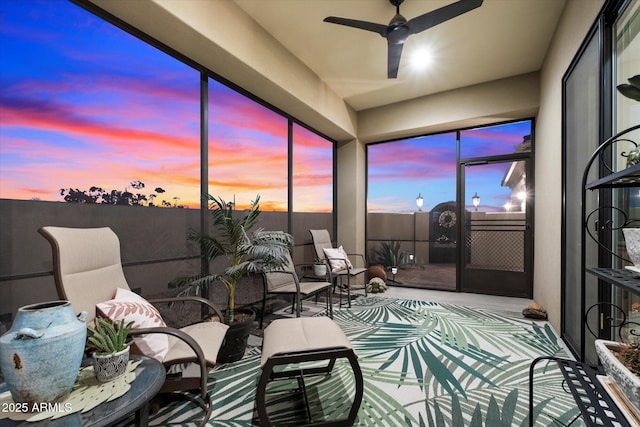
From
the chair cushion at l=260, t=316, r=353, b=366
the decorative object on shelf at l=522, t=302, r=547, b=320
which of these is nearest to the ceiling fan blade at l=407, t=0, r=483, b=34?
the chair cushion at l=260, t=316, r=353, b=366

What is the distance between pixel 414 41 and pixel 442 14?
0.94 meters

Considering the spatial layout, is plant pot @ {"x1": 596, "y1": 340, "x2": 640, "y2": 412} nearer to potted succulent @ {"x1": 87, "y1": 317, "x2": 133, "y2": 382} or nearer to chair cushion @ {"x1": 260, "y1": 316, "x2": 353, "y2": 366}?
chair cushion @ {"x1": 260, "y1": 316, "x2": 353, "y2": 366}

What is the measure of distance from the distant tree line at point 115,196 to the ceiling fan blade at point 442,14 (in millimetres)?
2605

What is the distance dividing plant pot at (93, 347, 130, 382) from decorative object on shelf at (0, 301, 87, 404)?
3.5 inches

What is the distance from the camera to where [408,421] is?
167 centimetres

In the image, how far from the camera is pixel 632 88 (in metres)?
0.95

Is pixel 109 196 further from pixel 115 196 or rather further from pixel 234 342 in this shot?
pixel 234 342

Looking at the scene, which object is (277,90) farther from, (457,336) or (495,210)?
(495,210)

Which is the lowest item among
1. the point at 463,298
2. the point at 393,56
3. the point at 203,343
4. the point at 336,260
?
the point at 463,298

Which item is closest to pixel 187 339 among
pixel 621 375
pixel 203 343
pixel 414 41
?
pixel 203 343

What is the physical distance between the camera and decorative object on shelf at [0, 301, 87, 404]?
0.93 meters

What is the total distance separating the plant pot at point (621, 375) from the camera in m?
0.85

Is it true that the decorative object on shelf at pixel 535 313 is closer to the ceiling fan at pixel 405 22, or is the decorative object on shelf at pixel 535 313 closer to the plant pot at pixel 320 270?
the plant pot at pixel 320 270

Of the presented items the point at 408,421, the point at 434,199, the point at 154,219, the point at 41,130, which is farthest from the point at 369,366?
the point at 434,199
